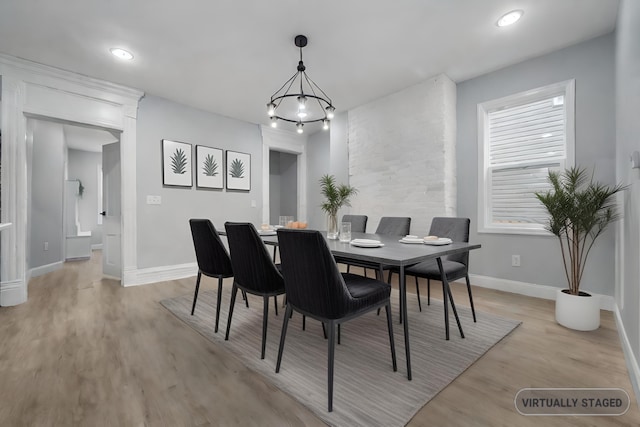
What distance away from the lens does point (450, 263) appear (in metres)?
2.36

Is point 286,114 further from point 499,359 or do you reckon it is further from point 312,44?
point 499,359

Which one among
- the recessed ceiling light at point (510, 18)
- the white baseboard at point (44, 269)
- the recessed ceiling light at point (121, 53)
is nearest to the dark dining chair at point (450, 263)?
the recessed ceiling light at point (510, 18)

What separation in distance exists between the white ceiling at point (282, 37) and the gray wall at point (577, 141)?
6.1 inches

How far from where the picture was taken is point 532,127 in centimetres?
312

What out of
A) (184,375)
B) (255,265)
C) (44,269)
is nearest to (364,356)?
(255,265)

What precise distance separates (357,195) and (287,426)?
11.6 ft

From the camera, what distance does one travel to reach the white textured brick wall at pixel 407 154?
3.51 m

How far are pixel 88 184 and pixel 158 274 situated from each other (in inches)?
219

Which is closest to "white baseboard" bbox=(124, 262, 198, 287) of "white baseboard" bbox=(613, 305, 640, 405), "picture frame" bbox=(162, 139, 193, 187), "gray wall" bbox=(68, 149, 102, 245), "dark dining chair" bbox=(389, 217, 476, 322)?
"picture frame" bbox=(162, 139, 193, 187)

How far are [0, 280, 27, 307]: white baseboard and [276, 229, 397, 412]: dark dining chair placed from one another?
3.24 metres

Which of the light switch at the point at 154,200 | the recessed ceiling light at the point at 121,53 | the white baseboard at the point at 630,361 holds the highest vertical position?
the recessed ceiling light at the point at 121,53

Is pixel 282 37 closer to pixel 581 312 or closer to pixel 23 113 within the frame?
pixel 23 113

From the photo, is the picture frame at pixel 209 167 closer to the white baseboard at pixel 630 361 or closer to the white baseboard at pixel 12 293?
the white baseboard at pixel 12 293

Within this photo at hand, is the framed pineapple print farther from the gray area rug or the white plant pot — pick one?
the white plant pot
